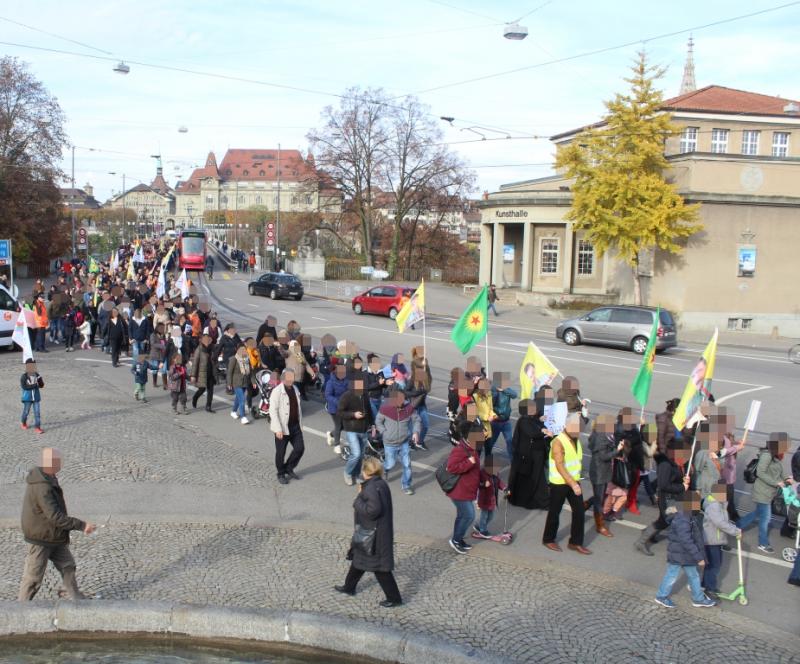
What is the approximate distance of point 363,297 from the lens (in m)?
36.8

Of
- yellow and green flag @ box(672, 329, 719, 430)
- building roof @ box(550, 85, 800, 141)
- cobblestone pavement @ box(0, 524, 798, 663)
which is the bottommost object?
cobblestone pavement @ box(0, 524, 798, 663)

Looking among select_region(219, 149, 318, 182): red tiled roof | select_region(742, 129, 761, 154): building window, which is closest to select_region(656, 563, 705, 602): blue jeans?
select_region(742, 129, 761, 154): building window

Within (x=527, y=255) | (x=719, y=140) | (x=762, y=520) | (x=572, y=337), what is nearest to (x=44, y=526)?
(x=762, y=520)

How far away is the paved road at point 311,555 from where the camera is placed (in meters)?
6.91

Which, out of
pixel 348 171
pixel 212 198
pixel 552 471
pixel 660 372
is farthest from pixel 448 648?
pixel 212 198

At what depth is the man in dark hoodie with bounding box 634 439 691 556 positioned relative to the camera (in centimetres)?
848

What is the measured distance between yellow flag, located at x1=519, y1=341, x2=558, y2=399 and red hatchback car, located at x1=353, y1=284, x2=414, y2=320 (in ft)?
77.1

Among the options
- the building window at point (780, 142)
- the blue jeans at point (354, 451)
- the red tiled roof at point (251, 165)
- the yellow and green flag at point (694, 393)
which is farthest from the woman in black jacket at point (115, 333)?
the red tiled roof at point (251, 165)

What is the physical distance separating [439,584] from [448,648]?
154 centimetres

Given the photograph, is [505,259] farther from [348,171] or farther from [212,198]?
[212,198]

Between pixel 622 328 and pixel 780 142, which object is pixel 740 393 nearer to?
pixel 622 328

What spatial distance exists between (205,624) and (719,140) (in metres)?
47.2

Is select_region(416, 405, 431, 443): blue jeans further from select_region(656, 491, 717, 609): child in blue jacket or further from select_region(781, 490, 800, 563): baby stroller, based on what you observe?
select_region(656, 491, 717, 609): child in blue jacket

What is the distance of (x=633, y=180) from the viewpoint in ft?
109
